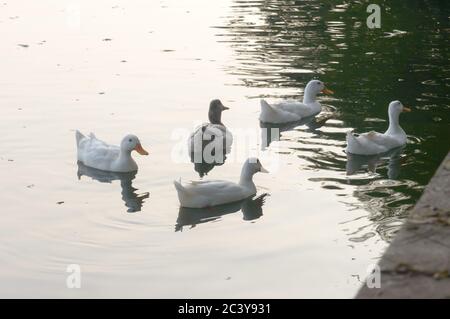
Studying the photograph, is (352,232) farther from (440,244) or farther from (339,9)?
(339,9)

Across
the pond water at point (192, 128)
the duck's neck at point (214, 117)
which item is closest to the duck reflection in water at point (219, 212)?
the pond water at point (192, 128)

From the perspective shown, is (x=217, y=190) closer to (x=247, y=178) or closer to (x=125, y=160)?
(x=247, y=178)

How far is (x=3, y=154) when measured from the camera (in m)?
14.0

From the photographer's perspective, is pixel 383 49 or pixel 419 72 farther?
pixel 383 49

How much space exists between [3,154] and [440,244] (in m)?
8.46

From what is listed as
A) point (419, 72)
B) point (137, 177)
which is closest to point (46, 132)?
point (137, 177)

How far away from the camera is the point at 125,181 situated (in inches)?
514

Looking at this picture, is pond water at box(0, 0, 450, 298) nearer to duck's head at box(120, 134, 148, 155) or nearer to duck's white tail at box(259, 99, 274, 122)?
duck's white tail at box(259, 99, 274, 122)

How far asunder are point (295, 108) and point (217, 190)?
4475 millimetres

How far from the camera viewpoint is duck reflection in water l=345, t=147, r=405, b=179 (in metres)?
13.1

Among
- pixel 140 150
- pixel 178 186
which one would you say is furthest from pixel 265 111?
pixel 178 186

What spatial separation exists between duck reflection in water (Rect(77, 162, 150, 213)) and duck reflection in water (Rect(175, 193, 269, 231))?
1.95 ft

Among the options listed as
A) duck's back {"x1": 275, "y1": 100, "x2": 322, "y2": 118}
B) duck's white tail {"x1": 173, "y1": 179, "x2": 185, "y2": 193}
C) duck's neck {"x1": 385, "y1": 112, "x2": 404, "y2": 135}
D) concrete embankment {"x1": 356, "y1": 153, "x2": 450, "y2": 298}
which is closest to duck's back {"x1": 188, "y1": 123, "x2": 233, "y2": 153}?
duck's back {"x1": 275, "y1": 100, "x2": 322, "y2": 118}

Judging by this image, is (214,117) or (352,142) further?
(214,117)
